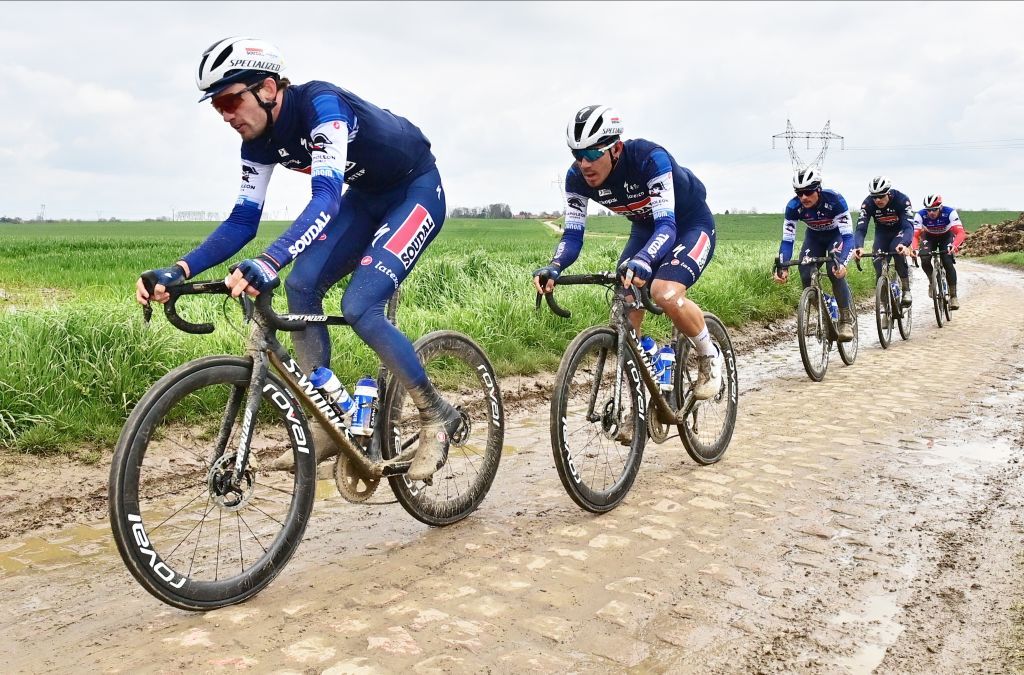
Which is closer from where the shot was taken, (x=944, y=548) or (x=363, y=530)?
(x=944, y=548)

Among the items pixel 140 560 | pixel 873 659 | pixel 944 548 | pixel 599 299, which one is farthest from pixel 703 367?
pixel 599 299

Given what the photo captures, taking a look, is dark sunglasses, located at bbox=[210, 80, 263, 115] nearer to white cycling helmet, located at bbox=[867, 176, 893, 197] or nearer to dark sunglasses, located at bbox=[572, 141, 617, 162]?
dark sunglasses, located at bbox=[572, 141, 617, 162]

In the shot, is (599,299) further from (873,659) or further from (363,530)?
(873,659)

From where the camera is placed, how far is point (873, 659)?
3270 millimetres

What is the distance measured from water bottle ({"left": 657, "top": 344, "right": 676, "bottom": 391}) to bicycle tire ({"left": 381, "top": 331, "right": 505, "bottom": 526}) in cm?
119

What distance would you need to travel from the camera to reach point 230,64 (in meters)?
3.66

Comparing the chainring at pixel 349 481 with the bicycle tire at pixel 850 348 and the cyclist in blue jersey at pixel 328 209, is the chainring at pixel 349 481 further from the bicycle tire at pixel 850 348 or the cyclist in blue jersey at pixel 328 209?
the bicycle tire at pixel 850 348

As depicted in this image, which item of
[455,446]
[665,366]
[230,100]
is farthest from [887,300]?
[230,100]

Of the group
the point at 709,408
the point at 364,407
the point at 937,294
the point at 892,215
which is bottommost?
the point at 709,408

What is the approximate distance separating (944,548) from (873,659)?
1.48 m

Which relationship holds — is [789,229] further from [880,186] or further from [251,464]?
[251,464]

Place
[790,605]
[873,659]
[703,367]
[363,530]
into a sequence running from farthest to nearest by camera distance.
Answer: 1. [703,367]
2. [363,530]
3. [790,605]
4. [873,659]

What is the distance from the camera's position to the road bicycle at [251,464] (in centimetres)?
340

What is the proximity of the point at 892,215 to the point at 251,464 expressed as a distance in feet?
39.9
